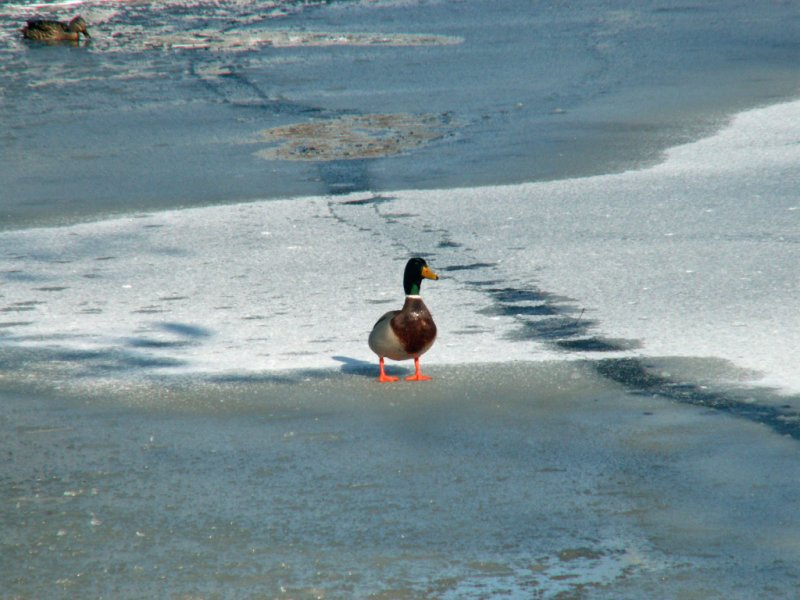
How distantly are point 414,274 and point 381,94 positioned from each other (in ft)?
27.2

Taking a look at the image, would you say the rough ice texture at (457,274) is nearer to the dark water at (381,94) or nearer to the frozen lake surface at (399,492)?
the frozen lake surface at (399,492)

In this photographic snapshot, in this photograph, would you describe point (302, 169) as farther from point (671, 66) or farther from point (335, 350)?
point (671, 66)

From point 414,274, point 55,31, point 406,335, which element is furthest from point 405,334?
point 55,31

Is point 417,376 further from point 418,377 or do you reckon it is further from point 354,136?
point 354,136

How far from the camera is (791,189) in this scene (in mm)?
9531

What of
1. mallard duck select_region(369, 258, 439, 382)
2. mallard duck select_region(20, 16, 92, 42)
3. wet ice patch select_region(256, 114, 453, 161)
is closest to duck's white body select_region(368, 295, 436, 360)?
mallard duck select_region(369, 258, 439, 382)

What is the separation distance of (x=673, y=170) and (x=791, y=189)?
3.56 feet

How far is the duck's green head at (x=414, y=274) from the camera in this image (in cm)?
620

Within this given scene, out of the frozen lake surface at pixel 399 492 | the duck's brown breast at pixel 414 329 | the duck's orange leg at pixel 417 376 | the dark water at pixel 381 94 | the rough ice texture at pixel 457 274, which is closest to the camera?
the frozen lake surface at pixel 399 492

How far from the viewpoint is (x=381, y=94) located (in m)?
14.2

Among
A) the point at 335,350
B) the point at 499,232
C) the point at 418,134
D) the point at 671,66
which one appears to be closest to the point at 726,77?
the point at 671,66

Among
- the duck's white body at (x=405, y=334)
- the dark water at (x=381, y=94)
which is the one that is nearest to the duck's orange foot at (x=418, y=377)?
the duck's white body at (x=405, y=334)

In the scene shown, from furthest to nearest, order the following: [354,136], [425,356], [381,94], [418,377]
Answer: [381,94] < [354,136] < [425,356] < [418,377]

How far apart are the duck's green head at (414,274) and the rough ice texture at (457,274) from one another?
0.41 meters
